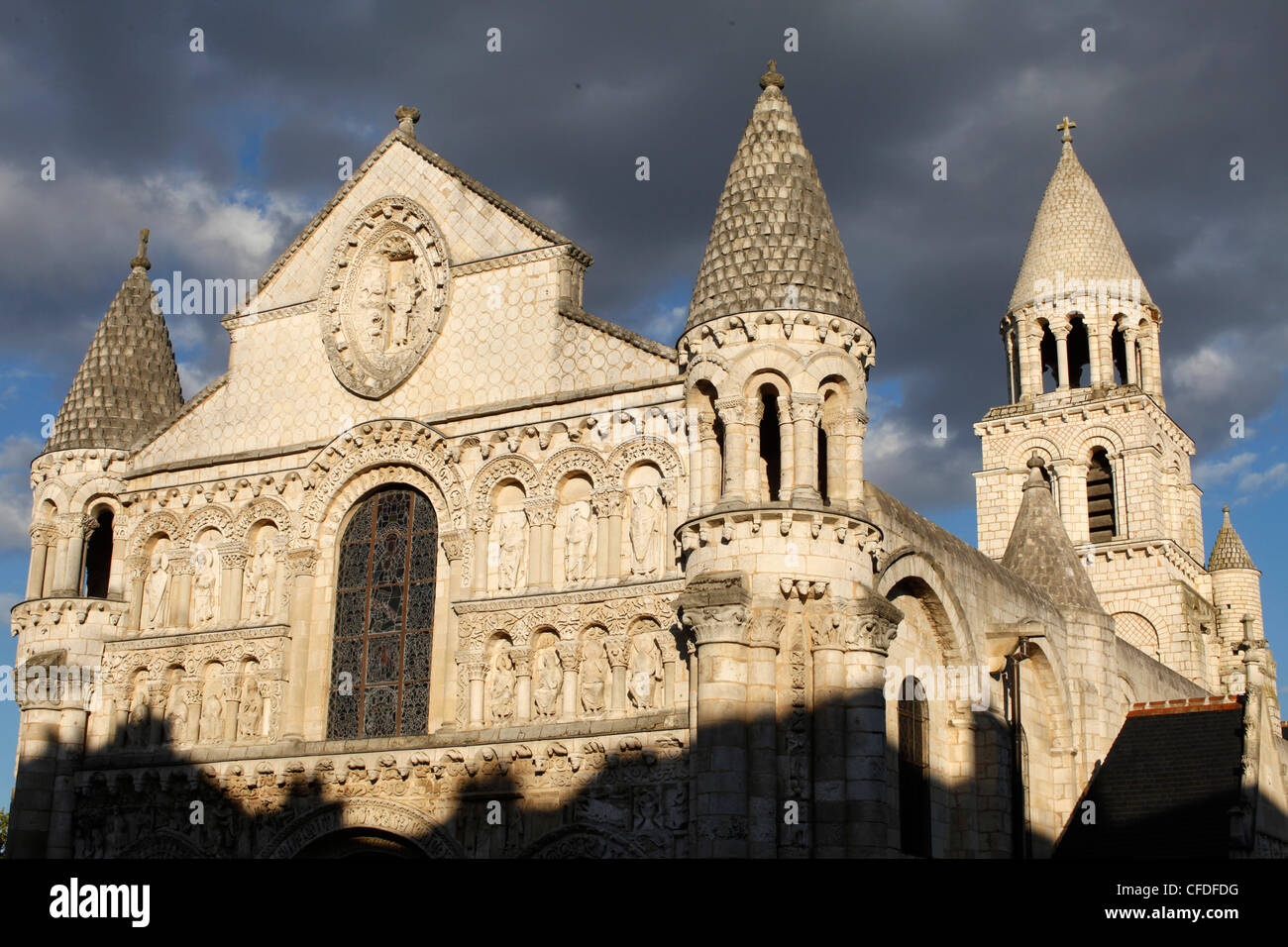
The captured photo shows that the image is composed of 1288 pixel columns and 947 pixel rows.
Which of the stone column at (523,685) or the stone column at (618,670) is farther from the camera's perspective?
the stone column at (523,685)

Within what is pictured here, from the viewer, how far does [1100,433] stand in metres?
48.9

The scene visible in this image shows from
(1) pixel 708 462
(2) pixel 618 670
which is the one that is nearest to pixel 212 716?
(2) pixel 618 670

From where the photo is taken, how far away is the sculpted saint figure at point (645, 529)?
21156mm

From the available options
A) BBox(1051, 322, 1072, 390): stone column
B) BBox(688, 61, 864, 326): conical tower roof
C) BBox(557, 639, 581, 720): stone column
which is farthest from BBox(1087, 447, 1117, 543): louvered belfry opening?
BBox(557, 639, 581, 720): stone column

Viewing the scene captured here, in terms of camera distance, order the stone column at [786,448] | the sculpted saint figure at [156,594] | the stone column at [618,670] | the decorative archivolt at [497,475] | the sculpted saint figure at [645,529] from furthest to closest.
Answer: the sculpted saint figure at [156,594] → the decorative archivolt at [497,475] → the sculpted saint figure at [645,529] → the stone column at [618,670] → the stone column at [786,448]

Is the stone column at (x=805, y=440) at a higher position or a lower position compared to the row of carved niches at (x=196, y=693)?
higher

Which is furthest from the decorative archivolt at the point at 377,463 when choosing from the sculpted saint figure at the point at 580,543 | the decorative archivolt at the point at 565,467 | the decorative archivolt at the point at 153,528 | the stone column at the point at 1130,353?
the stone column at the point at 1130,353

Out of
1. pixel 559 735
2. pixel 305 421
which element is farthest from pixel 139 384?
pixel 559 735

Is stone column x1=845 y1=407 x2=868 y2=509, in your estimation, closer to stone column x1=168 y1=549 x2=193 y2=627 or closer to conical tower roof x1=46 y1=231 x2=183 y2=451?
stone column x1=168 y1=549 x2=193 y2=627

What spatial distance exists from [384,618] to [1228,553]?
34643mm

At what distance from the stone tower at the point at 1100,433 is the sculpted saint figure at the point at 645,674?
30.0 m

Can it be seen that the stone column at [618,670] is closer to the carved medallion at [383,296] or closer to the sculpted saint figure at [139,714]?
the carved medallion at [383,296]

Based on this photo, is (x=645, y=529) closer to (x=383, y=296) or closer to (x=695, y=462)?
(x=695, y=462)

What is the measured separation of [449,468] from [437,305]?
2.70 m
